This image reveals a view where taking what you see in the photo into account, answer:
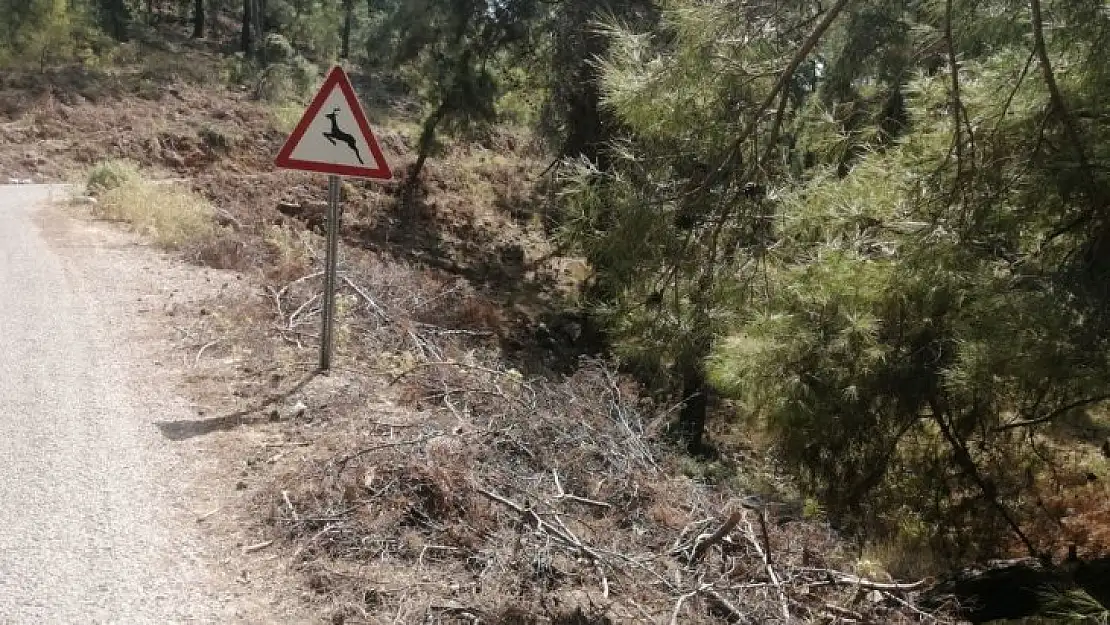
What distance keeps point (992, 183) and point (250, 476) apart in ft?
14.4

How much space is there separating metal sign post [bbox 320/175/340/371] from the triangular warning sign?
206 millimetres

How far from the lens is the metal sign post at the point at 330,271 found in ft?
18.2

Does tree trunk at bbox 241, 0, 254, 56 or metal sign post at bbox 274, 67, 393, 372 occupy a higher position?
tree trunk at bbox 241, 0, 254, 56

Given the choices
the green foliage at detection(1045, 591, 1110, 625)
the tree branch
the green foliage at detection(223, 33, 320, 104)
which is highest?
the green foliage at detection(223, 33, 320, 104)

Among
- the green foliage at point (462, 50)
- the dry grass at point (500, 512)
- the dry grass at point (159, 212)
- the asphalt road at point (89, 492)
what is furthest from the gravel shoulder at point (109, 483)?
the green foliage at point (462, 50)

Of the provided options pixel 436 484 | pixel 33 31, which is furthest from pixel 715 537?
pixel 33 31

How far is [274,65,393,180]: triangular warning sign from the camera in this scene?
5.30 m

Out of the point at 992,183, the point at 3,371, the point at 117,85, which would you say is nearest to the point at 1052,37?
the point at 992,183

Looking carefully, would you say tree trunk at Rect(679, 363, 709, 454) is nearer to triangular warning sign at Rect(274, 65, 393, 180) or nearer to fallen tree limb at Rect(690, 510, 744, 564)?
triangular warning sign at Rect(274, 65, 393, 180)

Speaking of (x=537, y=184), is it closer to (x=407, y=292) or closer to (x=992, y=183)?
(x=407, y=292)

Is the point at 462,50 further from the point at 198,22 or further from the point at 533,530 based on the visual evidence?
the point at 198,22

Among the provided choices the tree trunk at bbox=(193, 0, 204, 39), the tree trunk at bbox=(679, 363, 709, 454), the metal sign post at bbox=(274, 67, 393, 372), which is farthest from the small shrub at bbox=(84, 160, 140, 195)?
the tree trunk at bbox=(193, 0, 204, 39)

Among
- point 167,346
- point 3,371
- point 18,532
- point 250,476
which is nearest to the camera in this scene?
point 18,532

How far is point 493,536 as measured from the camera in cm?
379
